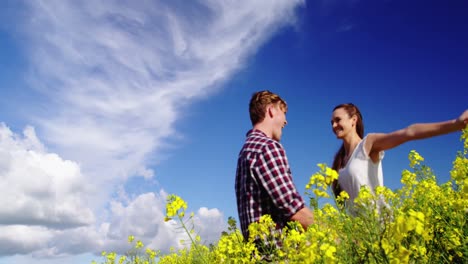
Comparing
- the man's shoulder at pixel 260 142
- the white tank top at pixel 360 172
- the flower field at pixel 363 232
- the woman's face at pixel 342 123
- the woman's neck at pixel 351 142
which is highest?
the woman's face at pixel 342 123

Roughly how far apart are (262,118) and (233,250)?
1.09m

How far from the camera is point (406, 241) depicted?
2.03m

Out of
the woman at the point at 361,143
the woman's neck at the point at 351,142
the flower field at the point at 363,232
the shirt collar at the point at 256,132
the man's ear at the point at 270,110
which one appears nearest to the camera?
the flower field at the point at 363,232

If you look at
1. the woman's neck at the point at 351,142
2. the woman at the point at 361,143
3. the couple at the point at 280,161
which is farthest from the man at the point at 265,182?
the woman's neck at the point at 351,142

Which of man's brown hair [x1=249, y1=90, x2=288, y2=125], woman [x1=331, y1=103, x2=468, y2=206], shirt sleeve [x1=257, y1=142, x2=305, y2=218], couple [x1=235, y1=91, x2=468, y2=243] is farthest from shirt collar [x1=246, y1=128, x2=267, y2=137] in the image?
woman [x1=331, y1=103, x2=468, y2=206]

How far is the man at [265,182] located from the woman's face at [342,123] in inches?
25.8

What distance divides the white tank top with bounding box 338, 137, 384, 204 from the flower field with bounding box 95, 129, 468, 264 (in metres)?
0.23

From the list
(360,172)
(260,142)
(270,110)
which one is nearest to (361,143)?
(360,172)

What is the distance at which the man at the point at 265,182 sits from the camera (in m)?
3.09

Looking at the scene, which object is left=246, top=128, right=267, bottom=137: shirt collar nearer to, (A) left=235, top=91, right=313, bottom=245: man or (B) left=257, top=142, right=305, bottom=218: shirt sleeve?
(A) left=235, top=91, right=313, bottom=245: man

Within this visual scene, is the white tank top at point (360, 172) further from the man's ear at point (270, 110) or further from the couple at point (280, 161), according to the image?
the man's ear at point (270, 110)

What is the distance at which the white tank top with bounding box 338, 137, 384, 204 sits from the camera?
11.4ft

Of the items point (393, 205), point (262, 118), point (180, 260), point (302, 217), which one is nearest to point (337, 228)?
point (302, 217)

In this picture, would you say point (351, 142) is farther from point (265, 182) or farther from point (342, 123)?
point (265, 182)
